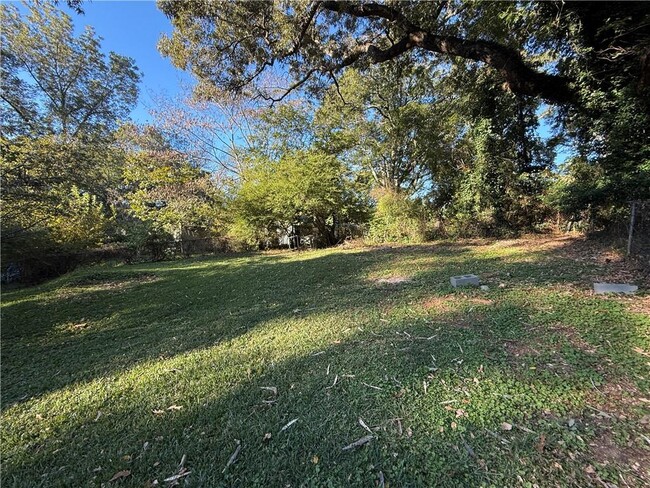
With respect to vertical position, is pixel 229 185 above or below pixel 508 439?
above

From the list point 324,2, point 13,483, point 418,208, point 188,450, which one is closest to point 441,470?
point 188,450

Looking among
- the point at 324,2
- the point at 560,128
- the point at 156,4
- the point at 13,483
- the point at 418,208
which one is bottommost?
the point at 13,483

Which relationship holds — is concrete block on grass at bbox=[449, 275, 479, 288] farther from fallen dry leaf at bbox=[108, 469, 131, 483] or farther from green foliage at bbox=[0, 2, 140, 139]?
green foliage at bbox=[0, 2, 140, 139]

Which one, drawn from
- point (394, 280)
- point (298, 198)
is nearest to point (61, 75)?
point (298, 198)

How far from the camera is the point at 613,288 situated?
3.29 m

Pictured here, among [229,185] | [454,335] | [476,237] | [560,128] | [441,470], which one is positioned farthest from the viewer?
[229,185]

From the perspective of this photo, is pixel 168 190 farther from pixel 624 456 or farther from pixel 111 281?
pixel 624 456

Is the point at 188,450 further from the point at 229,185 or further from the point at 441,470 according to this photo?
the point at 229,185

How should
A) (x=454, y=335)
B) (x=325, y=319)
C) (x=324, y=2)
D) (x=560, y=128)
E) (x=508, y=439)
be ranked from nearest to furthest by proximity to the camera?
(x=508, y=439), (x=454, y=335), (x=325, y=319), (x=324, y=2), (x=560, y=128)

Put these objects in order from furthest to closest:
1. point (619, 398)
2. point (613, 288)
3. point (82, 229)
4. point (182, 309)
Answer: point (82, 229) < point (182, 309) < point (613, 288) < point (619, 398)

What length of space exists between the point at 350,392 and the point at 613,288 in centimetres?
336

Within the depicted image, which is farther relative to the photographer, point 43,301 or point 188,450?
point 43,301

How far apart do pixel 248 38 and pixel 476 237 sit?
7.74m

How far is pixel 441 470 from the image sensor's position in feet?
4.43
